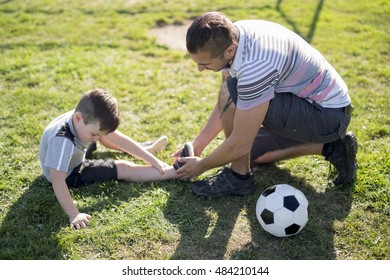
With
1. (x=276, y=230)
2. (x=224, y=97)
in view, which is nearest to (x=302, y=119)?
(x=224, y=97)

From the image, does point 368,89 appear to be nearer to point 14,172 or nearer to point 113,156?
point 113,156

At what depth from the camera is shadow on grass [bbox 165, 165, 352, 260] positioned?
3037mm

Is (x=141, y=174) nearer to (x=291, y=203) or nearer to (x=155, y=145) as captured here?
(x=155, y=145)

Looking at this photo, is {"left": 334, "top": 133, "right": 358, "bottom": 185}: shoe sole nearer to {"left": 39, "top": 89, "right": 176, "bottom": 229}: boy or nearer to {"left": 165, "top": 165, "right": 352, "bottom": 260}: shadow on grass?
{"left": 165, "top": 165, "right": 352, "bottom": 260}: shadow on grass

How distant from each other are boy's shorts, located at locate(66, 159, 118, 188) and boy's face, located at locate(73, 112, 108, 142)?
1.29 ft

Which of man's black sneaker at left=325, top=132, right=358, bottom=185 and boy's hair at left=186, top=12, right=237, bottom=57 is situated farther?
man's black sneaker at left=325, top=132, right=358, bottom=185

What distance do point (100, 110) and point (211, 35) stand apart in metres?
0.98

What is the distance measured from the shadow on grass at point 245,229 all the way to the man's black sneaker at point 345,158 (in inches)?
4.5

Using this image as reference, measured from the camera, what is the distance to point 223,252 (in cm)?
305

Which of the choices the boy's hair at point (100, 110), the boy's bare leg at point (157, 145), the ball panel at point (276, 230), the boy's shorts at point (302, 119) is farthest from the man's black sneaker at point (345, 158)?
the boy's hair at point (100, 110)

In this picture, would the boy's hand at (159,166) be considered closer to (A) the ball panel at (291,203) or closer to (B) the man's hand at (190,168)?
(B) the man's hand at (190,168)

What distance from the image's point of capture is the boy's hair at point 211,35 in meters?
2.85

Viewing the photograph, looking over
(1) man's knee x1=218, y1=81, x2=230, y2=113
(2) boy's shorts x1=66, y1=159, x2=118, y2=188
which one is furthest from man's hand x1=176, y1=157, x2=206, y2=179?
(2) boy's shorts x1=66, y1=159, x2=118, y2=188
